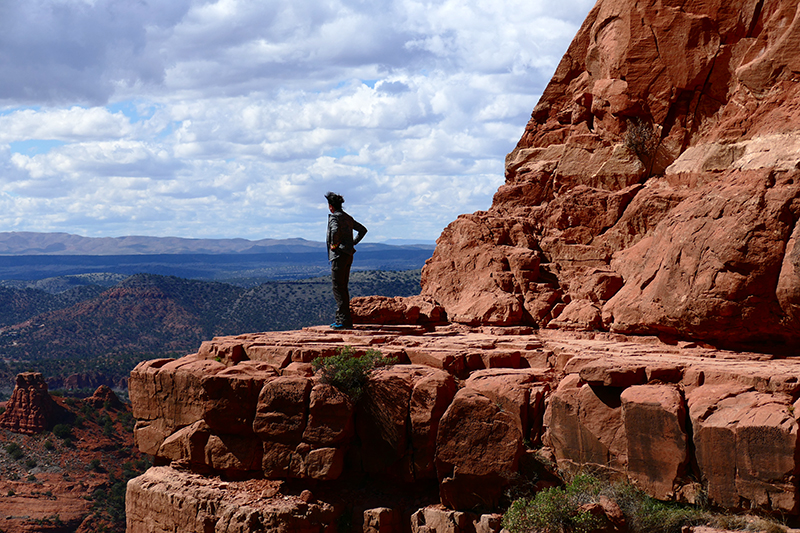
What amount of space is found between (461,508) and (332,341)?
4.39 m

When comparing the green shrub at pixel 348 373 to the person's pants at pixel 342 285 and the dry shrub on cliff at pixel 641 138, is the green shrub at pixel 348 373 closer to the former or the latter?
the person's pants at pixel 342 285

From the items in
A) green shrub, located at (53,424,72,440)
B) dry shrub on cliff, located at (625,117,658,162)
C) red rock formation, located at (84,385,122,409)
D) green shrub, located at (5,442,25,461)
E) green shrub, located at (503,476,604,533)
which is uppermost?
dry shrub on cliff, located at (625,117,658,162)

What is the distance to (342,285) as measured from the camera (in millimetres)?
15258

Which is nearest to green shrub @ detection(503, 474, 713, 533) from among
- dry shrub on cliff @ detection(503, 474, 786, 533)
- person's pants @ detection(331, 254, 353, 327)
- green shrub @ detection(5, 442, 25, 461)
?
dry shrub on cliff @ detection(503, 474, 786, 533)

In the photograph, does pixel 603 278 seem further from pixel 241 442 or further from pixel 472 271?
pixel 241 442

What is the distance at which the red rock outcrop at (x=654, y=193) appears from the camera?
35.4 feet

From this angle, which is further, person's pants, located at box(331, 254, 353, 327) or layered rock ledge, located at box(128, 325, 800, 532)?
person's pants, located at box(331, 254, 353, 327)

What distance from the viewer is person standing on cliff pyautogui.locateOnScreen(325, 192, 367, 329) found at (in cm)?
1502

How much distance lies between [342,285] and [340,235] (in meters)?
1.00

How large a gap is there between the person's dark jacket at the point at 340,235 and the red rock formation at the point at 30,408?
1690 inches

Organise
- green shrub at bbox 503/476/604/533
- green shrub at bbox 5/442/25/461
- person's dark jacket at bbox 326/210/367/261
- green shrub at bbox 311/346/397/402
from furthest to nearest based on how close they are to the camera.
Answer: green shrub at bbox 5/442/25/461 < person's dark jacket at bbox 326/210/367/261 < green shrub at bbox 311/346/397/402 < green shrub at bbox 503/476/604/533

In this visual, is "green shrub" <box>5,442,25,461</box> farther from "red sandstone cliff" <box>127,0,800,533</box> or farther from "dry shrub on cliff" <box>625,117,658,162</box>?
"dry shrub on cliff" <box>625,117,658,162</box>

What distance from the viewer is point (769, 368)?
32.0 ft

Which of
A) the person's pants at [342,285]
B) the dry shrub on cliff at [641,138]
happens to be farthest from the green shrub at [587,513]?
the dry shrub on cliff at [641,138]
